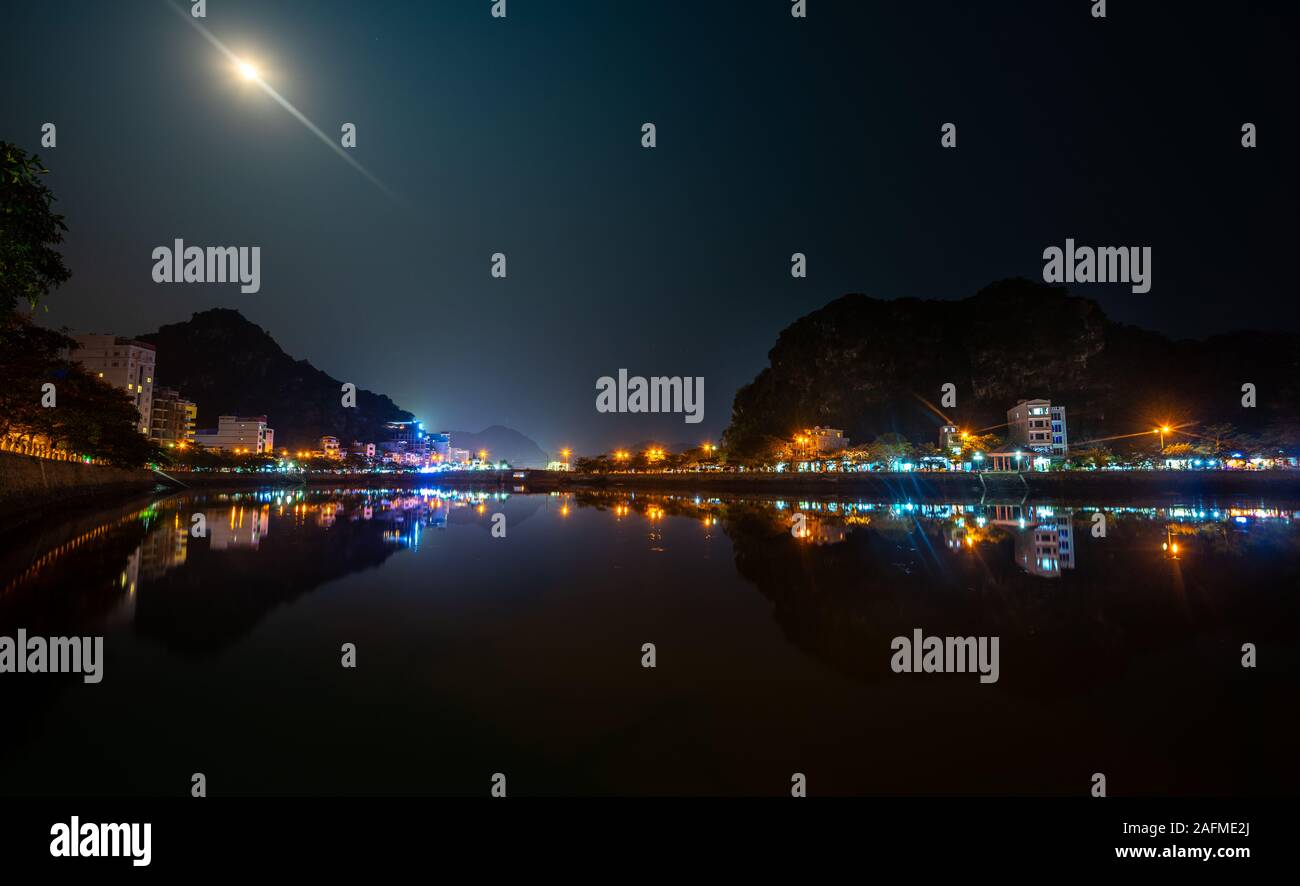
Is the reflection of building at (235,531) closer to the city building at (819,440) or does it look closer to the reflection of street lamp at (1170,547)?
the reflection of street lamp at (1170,547)

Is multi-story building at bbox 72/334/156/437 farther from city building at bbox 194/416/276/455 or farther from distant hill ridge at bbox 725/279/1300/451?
distant hill ridge at bbox 725/279/1300/451

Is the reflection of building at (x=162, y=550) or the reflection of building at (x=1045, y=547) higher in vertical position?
the reflection of building at (x=162, y=550)

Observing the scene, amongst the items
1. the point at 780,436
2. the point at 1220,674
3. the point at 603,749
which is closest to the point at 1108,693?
the point at 1220,674

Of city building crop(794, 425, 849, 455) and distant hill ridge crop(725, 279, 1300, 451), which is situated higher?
distant hill ridge crop(725, 279, 1300, 451)

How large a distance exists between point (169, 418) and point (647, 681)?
558 feet

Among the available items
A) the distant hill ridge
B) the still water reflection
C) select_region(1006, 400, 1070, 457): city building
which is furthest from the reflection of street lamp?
the distant hill ridge

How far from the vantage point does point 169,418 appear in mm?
136375

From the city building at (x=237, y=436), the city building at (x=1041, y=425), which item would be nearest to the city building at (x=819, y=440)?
the city building at (x=1041, y=425)

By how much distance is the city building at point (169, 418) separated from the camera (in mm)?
132500

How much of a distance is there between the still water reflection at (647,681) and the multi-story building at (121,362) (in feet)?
449

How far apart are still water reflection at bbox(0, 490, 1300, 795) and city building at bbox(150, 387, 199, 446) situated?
149 meters

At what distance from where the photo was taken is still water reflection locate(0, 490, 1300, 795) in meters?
5.11
